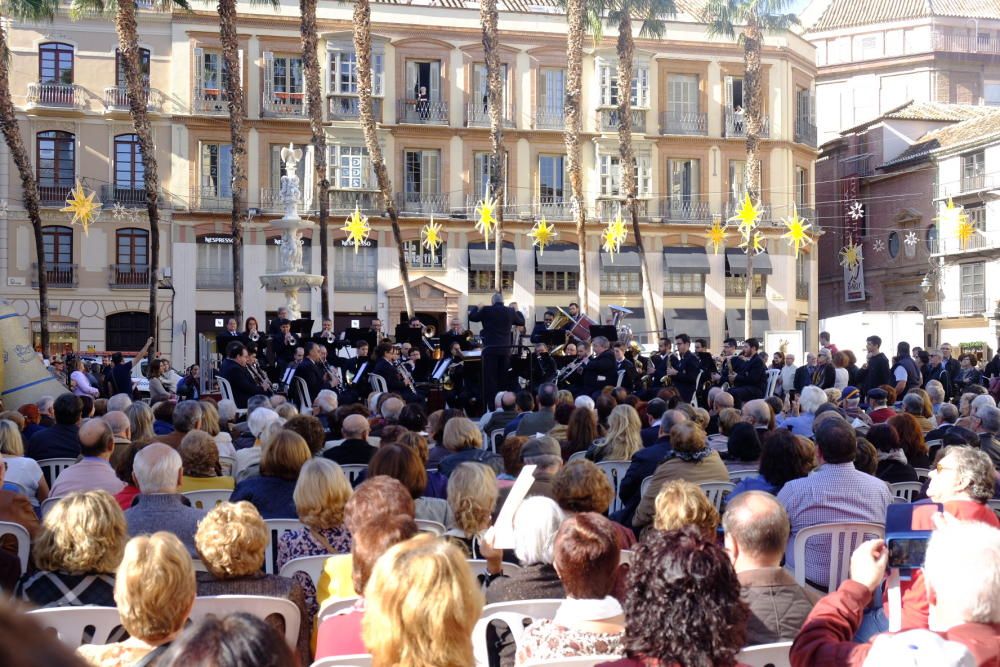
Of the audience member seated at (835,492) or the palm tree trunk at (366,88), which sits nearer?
the audience member seated at (835,492)

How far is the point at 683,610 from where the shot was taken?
3.08 metres

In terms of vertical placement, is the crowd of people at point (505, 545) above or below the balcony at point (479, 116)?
below

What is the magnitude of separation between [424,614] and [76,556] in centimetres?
199

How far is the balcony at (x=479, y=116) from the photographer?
44281mm

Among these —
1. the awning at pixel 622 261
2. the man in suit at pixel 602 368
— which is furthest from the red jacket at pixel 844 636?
the awning at pixel 622 261

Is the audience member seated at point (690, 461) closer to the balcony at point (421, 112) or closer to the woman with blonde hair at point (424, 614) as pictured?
the woman with blonde hair at point (424, 614)

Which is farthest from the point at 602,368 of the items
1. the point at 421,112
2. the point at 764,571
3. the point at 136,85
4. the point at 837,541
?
the point at 421,112

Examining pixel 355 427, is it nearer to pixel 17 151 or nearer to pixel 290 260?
pixel 290 260

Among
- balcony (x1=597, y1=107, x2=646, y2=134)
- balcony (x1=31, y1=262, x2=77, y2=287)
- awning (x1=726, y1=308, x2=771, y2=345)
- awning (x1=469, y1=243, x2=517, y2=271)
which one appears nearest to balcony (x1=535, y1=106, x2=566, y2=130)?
balcony (x1=597, y1=107, x2=646, y2=134)

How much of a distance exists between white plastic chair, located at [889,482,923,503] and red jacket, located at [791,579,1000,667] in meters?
4.33

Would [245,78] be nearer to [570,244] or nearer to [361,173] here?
A: [361,173]

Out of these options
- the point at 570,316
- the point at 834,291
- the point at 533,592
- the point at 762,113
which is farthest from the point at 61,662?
the point at 834,291

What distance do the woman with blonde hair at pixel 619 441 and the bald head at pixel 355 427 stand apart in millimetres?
1789

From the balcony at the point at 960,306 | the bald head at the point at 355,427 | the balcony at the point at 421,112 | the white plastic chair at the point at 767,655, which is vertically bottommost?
the white plastic chair at the point at 767,655
